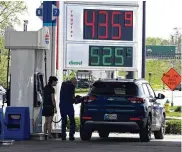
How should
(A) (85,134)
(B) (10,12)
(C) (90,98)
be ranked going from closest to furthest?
(C) (90,98) → (A) (85,134) → (B) (10,12)

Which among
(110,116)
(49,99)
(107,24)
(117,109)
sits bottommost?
(110,116)

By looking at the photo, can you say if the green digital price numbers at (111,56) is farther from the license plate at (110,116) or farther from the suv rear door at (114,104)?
the license plate at (110,116)

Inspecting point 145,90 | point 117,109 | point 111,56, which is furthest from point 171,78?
point 117,109

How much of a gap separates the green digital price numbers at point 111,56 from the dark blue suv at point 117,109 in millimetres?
7417

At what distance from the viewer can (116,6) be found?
2745cm

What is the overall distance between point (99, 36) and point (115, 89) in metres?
7.78

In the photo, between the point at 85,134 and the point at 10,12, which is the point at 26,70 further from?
the point at 10,12

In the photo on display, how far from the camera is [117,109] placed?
19.5 metres

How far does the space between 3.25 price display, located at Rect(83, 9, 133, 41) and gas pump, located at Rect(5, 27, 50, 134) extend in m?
6.30

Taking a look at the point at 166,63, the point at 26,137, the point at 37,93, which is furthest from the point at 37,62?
the point at 166,63

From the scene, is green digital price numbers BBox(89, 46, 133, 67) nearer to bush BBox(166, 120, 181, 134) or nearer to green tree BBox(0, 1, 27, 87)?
bush BBox(166, 120, 181, 134)

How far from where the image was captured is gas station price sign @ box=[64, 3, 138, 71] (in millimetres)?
27281

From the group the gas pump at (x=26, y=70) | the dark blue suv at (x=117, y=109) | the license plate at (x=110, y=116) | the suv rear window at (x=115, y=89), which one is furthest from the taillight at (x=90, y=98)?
the gas pump at (x=26, y=70)

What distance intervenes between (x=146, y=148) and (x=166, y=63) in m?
69.3
